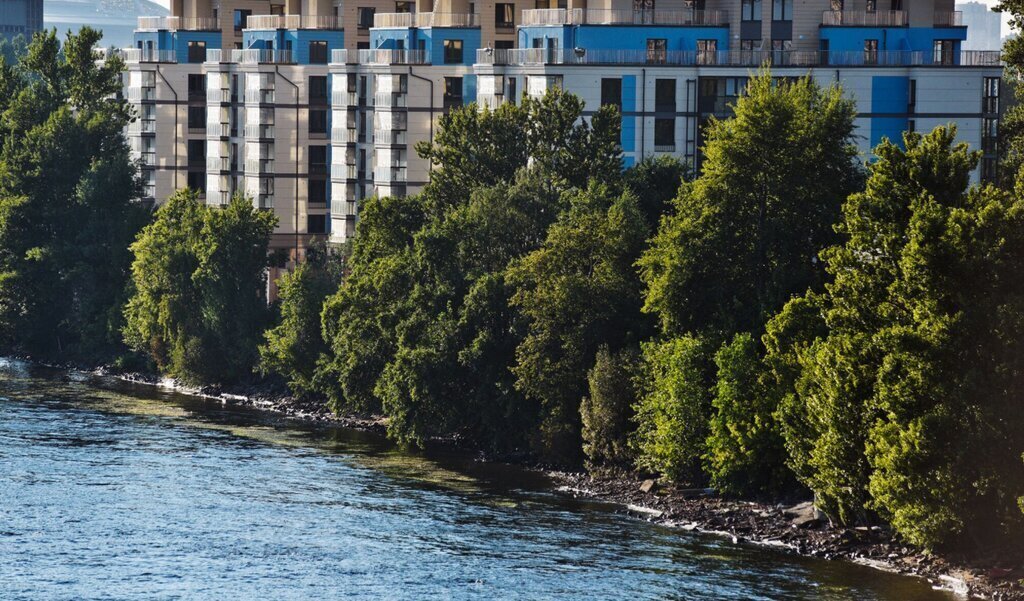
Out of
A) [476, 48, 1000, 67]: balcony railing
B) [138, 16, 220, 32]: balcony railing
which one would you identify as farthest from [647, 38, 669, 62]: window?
[138, 16, 220, 32]: balcony railing

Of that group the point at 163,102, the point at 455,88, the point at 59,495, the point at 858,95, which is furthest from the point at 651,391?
the point at 163,102

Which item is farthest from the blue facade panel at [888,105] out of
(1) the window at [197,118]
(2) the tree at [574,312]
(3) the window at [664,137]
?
(1) the window at [197,118]

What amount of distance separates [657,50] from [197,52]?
62.0 m

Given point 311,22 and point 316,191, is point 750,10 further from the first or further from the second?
point 316,191

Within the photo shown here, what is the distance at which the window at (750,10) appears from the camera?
4924 inches

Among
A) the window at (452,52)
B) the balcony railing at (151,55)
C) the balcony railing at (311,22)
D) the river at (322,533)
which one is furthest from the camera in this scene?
the balcony railing at (151,55)

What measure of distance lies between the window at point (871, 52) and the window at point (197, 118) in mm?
70843

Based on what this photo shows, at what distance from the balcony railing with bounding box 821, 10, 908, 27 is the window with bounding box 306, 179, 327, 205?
47987mm

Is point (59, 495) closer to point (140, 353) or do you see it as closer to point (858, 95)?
point (140, 353)

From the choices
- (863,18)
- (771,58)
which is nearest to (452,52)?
(771,58)

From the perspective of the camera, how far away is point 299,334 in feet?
391

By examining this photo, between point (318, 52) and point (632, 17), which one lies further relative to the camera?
point (318, 52)

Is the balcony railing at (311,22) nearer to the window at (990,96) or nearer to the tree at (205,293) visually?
the tree at (205,293)

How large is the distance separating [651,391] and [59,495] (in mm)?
29401
